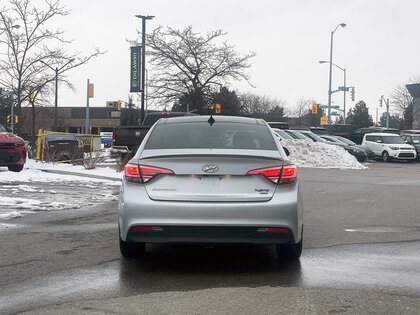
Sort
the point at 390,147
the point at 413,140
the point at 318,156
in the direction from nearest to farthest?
the point at 318,156, the point at 390,147, the point at 413,140

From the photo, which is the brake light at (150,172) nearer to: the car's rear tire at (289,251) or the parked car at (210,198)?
the parked car at (210,198)

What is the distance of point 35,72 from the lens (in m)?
35.7

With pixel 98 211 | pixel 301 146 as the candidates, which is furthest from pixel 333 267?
pixel 301 146

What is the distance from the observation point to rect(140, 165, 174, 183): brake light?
5.20 meters

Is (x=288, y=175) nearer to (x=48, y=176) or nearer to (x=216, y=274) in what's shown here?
(x=216, y=274)

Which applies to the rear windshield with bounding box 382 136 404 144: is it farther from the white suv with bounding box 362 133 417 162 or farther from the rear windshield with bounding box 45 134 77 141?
the rear windshield with bounding box 45 134 77 141

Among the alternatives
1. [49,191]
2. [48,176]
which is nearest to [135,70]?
[48,176]

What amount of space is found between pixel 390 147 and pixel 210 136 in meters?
29.2

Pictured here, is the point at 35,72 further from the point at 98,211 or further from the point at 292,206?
the point at 292,206

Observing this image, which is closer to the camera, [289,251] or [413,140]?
[289,251]

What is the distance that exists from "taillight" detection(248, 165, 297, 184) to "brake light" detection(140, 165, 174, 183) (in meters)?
0.78

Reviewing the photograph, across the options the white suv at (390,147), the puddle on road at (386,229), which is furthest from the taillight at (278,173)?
the white suv at (390,147)

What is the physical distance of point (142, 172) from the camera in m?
5.26

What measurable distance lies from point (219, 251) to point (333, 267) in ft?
4.53
